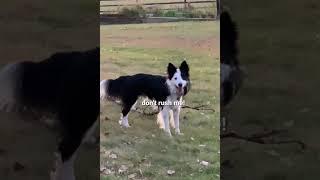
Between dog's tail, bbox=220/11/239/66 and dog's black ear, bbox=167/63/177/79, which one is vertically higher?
dog's tail, bbox=220/11/239/66

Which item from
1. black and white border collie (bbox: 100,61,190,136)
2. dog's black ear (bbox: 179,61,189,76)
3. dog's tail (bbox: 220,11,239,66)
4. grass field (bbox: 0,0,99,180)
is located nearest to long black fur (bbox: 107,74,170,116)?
black and white border collie (bbox: 100,61,190,136)

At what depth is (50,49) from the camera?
316 cm

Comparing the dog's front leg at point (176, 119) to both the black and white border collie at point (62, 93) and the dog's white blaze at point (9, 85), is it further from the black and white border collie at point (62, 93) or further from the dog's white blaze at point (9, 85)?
the dog's white blaze at point (9, 85)

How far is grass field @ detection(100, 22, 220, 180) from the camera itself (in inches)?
124

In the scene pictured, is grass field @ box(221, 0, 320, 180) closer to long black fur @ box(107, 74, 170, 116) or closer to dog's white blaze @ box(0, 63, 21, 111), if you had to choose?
long black fur @ box(107, 74, 170, 116)

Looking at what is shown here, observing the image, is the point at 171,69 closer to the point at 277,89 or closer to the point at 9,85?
the point at 277,89

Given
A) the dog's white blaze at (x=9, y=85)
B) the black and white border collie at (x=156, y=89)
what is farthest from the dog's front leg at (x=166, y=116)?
the dog's white blaze at (x=9, y=85)

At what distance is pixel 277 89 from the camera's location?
323 cm

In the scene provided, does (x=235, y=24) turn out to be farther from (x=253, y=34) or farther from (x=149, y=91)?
(x=149, y=91)

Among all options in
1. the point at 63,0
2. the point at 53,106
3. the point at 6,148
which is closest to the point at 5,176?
the point at 6,148

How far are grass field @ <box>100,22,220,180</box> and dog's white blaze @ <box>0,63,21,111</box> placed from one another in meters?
0.46

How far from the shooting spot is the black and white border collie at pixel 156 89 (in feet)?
10.3

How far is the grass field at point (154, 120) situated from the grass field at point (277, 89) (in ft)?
0.46

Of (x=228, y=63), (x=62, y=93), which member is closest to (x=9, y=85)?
(x=62, y=93)
